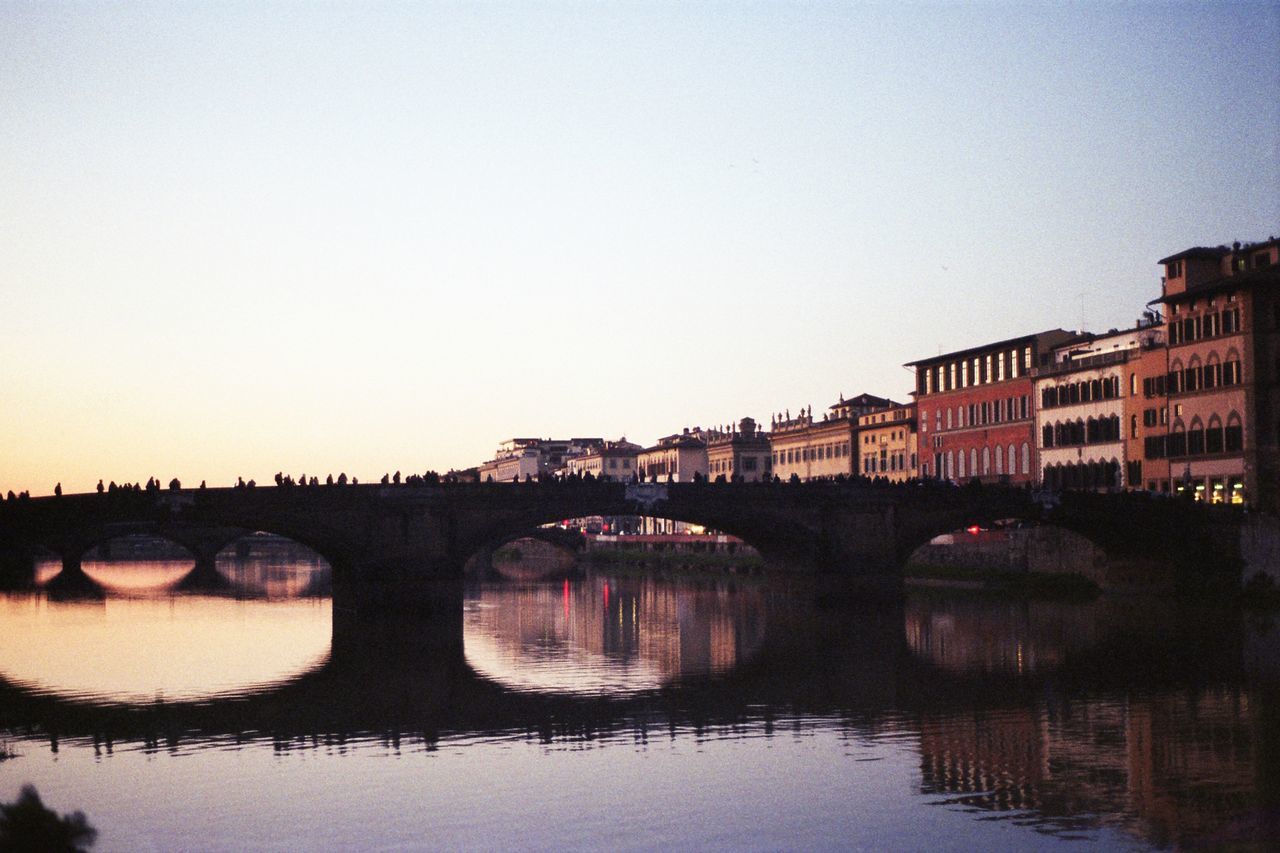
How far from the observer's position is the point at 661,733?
39.7 meters

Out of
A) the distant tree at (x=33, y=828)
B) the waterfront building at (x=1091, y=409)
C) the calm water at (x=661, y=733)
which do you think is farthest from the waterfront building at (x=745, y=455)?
the distant tree at (x=33, y=828)

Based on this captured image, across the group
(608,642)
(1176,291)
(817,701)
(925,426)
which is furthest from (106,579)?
(817,701)

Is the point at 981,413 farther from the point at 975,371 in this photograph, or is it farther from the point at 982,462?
the point at 982,462

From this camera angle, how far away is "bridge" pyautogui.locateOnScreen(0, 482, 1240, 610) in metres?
68.9

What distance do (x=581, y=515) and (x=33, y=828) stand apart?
Result: 6126cm

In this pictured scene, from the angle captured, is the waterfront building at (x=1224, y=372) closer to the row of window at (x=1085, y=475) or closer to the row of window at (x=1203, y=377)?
the row of window at (x=1203, y=377)

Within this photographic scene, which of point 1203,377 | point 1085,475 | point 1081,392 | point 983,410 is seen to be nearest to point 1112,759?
point 1203,377

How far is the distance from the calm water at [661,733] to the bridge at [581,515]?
3541 mm

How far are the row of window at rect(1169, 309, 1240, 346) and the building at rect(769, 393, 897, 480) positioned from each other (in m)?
47.9

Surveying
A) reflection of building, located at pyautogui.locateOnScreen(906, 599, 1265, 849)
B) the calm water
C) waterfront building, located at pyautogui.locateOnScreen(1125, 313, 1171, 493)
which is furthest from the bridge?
reflection of building, located at pyautogui.locateOnScreen(906, 599, 1265, 849)

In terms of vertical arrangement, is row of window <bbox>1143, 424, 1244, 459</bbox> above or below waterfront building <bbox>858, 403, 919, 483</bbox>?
below

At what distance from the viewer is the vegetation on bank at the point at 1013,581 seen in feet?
282

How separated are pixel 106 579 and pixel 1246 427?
89.9 meters

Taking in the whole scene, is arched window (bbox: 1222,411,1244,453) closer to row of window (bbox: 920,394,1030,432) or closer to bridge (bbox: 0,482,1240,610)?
bridge (bbox: 0,482,1240,610)
